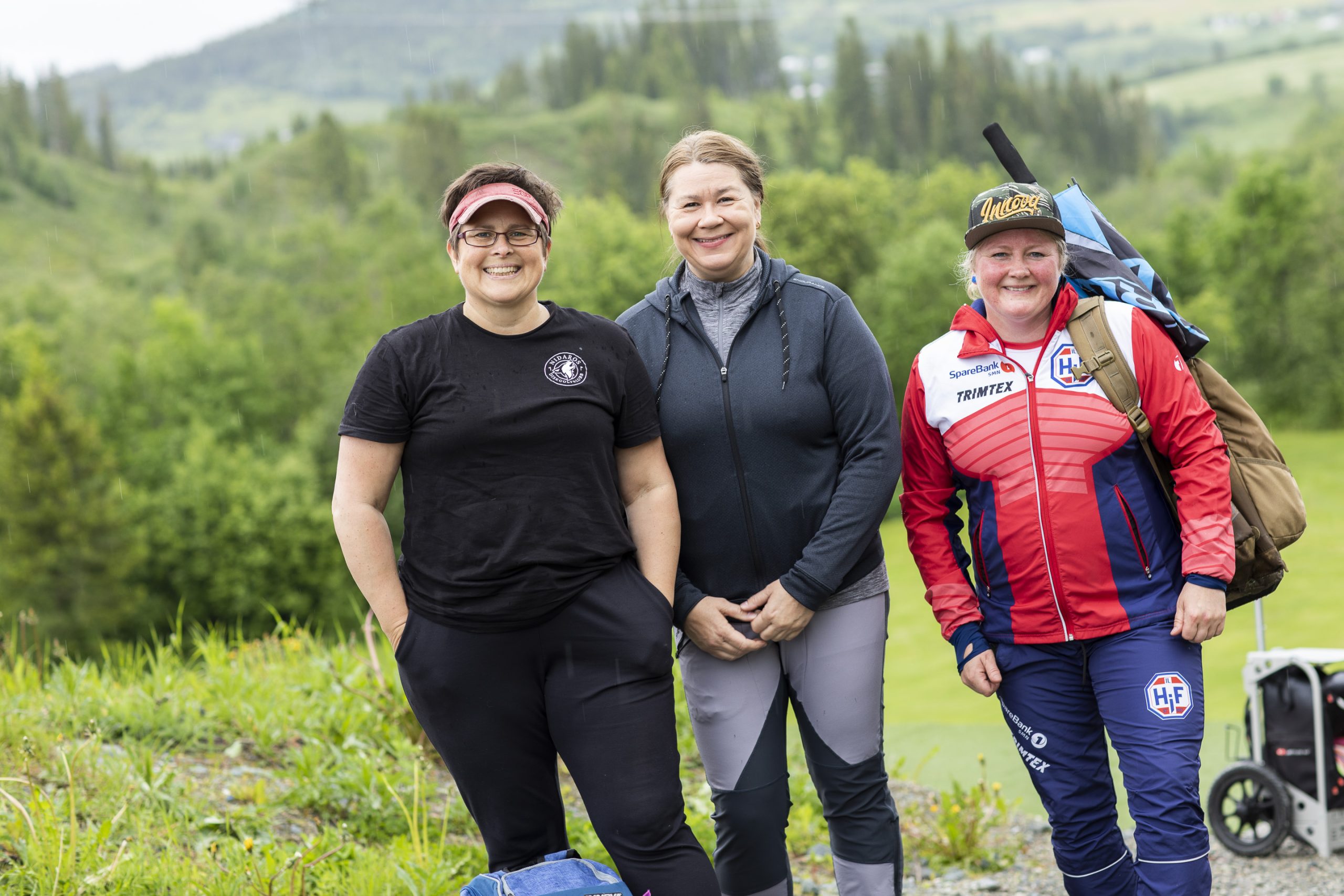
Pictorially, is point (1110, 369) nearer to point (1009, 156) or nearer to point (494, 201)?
point (1009, 156)

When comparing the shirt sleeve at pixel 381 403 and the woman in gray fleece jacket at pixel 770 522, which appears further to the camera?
the woman in gray fleece jacket at pixel 770 522

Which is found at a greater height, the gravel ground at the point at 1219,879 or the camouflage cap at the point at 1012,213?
the camouflage cap at the point at 1012,213

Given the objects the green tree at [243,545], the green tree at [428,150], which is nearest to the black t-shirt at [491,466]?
the green tree at [243,545]

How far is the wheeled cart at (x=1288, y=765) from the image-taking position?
15.8ft

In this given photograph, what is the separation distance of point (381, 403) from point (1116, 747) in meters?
1.91

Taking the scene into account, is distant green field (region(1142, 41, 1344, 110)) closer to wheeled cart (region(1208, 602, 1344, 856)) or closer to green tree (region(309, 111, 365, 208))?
green tree (region(309, 111, 365, 208))

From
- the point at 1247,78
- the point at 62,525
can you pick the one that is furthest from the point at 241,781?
the point at 1247,78

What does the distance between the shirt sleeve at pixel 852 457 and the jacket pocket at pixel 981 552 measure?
9.8 inches

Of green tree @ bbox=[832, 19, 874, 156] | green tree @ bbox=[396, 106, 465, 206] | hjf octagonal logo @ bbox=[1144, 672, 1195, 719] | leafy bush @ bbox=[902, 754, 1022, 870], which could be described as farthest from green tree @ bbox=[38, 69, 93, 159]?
hjf octagonal logo @ bbox=[1144, 672, 1195, 719]

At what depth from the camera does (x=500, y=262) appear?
2742 mm

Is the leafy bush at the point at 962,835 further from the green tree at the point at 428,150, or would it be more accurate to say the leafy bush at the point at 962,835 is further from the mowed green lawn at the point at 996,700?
the green tree at the point at 428,150

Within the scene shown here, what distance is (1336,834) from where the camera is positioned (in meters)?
4.85

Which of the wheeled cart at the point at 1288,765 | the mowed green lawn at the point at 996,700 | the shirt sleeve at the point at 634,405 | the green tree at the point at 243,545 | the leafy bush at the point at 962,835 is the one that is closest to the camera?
the shirt sleeve at the point at 634,405

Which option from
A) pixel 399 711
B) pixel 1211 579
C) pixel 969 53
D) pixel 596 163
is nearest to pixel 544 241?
pixel 1211 579
